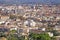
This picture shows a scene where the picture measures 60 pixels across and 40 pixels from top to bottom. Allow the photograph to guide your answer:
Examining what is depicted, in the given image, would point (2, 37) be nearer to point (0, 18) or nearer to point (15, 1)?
point (0, 18)

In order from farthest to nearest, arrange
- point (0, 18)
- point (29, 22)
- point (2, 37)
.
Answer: point (0, 18) → point (29, 22) → point (2, 37)

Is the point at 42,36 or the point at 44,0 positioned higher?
the point at 42,36

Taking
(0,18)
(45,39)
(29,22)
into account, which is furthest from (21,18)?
(45,39)

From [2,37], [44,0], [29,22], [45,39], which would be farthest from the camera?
[44,0]

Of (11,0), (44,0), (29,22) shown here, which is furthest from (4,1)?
(29,22)

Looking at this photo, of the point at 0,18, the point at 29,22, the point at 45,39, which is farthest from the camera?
the point at 0,18

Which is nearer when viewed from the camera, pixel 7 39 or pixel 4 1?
pixel 7 39

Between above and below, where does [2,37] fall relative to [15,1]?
above

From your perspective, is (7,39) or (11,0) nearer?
(7,39)

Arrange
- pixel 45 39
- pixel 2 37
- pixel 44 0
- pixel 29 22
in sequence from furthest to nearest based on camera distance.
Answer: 1. pixel 44 0
2. pixel 29 22
3. pixel 2 37
4. pixel 45 39

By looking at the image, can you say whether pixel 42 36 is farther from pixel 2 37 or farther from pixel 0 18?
pixel 0 18
